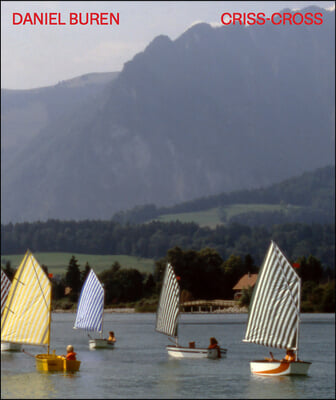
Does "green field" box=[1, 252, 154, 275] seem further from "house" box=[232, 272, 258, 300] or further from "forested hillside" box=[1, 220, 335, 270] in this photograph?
"house" box=[232, 272, 258, 300]

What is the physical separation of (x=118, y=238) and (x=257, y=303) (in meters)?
13.3

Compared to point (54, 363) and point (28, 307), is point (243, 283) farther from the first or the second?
point (54, 363)

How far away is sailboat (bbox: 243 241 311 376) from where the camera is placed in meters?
9.62

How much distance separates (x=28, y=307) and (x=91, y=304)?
3365 millimetres

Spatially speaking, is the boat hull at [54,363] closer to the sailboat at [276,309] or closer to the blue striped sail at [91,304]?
the sailboat at [276,309]

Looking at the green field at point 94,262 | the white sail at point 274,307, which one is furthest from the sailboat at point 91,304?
the white sail at point 274,307

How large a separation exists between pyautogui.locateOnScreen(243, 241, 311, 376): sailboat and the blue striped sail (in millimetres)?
2522

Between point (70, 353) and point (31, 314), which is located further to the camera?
point (31, 314)

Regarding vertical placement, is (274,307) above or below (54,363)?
above

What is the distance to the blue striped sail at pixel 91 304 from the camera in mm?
11836

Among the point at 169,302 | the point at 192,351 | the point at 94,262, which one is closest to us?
the point at 94,262

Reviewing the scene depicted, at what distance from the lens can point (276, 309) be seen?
33.0 ft

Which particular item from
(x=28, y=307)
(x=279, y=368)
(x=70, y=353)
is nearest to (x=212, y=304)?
(x=279, y=368)

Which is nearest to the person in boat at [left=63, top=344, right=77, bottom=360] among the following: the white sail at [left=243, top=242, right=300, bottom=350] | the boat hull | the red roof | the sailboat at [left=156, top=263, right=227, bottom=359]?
the boat hull
